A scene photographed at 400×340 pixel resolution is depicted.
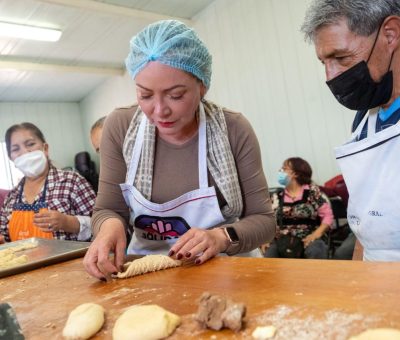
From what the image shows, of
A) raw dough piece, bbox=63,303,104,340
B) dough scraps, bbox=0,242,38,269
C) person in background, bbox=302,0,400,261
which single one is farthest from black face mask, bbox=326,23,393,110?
dough scraps, bbox=0,242,38,269

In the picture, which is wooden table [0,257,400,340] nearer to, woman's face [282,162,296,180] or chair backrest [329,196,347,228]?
woman's face [282,162,296,180]

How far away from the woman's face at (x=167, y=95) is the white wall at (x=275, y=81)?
3275 mm

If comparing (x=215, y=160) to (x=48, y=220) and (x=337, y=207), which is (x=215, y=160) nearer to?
(x=48, y=220)

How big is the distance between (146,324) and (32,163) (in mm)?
2007

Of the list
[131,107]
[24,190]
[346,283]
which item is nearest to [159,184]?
[131,107]

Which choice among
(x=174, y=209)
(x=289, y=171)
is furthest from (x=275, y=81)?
(x=174, y=209)

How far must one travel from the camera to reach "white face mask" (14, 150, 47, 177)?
97.7 inches

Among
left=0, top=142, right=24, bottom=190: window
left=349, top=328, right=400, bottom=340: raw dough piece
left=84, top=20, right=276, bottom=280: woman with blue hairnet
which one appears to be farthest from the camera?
left=0, top=142, right=24, bottom=190: window

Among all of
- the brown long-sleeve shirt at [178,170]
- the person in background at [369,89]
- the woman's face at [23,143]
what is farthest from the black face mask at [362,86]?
the woman's face at [23,143]

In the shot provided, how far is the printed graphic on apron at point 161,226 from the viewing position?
1491 mm

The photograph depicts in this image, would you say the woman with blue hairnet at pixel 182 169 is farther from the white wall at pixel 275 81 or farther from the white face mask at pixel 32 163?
the white wall at pixel 275 81

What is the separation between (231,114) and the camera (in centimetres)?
154

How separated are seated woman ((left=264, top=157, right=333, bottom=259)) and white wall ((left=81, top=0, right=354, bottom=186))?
84 cm

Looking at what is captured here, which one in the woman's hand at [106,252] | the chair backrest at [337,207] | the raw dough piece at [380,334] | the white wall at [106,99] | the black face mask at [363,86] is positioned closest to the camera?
the raw dough piece at [380,334]
